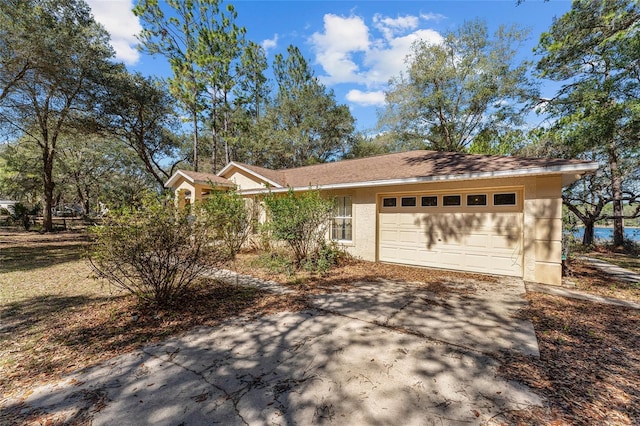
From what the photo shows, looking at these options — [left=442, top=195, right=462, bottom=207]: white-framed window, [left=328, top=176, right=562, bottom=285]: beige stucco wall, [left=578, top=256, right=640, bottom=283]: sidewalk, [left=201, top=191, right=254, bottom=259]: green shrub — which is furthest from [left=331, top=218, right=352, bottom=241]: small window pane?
[left=578, top=256, right=640, bottom=283]: sidewalk

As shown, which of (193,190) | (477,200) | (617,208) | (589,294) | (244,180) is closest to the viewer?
(589,294)

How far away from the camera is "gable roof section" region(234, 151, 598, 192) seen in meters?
6.02

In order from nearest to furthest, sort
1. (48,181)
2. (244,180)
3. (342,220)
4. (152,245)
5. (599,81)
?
(152,245) → (342,220) → (599,81) → (244,180) → (48,181)

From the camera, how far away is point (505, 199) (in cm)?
694

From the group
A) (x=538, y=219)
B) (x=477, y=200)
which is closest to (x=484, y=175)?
(x=477, y=200)

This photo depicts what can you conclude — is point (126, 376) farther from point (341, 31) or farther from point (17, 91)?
point (17, 91)

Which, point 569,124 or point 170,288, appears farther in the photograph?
point 569,124

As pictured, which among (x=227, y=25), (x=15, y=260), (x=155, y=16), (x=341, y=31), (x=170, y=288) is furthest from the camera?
(x=227, y=25)

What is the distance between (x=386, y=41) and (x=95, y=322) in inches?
660

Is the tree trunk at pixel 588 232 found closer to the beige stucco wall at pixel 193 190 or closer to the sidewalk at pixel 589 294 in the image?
the sidewalk at pixel 589 294

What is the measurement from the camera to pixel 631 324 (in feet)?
13.6

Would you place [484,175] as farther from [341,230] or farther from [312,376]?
[312,376]

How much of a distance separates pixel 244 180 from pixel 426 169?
8.16m

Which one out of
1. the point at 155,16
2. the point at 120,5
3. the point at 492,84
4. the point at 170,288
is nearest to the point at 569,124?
the point at 492,84
